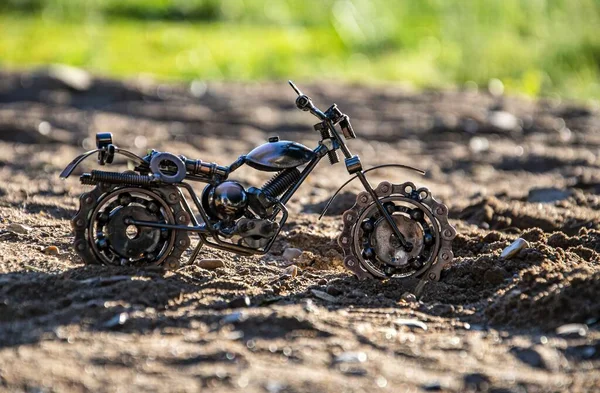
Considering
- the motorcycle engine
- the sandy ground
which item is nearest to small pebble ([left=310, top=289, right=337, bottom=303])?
the sandy ground

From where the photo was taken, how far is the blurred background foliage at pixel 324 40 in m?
11.8

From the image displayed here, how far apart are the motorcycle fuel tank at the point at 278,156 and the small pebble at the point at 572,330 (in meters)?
1.34

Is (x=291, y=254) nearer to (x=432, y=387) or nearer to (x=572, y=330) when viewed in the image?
(x=572, y=330)

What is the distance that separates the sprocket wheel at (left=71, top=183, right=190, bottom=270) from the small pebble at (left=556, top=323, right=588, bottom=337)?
62.6 inches

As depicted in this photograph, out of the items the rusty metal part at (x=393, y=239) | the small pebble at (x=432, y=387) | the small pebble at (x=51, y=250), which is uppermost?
the rusty metal part at (x=393, y=239)

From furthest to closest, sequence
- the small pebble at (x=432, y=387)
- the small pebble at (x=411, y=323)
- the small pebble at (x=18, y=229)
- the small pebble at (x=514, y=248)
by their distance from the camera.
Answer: the small pebble at (x=18, y=229) → the small pebble at (x=514, y=248) → the small pebble at (x=411, y=323) → the small pebble at (x=432, y=387)

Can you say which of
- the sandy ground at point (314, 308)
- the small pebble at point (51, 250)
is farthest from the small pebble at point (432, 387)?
the small pebble at point (51, 250)

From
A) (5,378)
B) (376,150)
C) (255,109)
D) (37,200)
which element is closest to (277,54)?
(255,109)

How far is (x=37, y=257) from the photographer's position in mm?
4723

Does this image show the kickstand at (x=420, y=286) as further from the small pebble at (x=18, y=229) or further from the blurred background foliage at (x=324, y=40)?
the blurred background foliage at (x=324, y=40)

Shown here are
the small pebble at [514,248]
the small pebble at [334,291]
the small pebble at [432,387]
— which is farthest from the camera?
the small pebble at [514,248]

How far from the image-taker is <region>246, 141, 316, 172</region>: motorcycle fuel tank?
458 centimetres

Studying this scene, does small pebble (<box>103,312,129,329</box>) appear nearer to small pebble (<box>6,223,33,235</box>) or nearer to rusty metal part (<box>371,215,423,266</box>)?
rusty metal part (<box>371,215,423,266</box>)

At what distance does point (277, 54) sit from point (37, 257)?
25.7 feet
